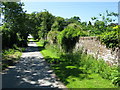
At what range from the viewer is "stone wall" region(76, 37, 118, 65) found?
6.63m

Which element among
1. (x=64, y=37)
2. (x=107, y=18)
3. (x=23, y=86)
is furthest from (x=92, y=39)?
(x=23, y=86)

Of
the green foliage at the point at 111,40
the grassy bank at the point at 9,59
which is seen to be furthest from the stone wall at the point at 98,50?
the grassy bank at the point at 9,59

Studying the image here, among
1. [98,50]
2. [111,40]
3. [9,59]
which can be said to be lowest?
[9,59]

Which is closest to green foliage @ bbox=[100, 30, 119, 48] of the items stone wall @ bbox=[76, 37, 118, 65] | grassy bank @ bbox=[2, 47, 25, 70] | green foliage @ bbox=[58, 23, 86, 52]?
stone wall @ bbox=[76, 37, 118, 65]

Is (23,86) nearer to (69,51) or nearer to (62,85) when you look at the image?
(62,85)

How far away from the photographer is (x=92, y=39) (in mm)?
9375

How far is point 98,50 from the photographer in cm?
838

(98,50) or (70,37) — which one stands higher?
(70,37)

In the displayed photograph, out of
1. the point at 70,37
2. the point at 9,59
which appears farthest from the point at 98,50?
the point at 9,59

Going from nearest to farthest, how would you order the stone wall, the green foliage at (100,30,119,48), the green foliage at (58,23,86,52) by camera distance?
the green foliage at (100,30,119,48)
the stone wall
the green foliage at (58,23,86,52)

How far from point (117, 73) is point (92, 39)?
4.16 meters

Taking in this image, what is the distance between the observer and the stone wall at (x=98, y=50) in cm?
663

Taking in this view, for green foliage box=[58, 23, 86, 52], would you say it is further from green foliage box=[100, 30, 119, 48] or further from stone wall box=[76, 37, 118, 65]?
green foliage box=[100, 30, 119, 48]

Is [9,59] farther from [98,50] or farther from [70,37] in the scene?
[98,50]
